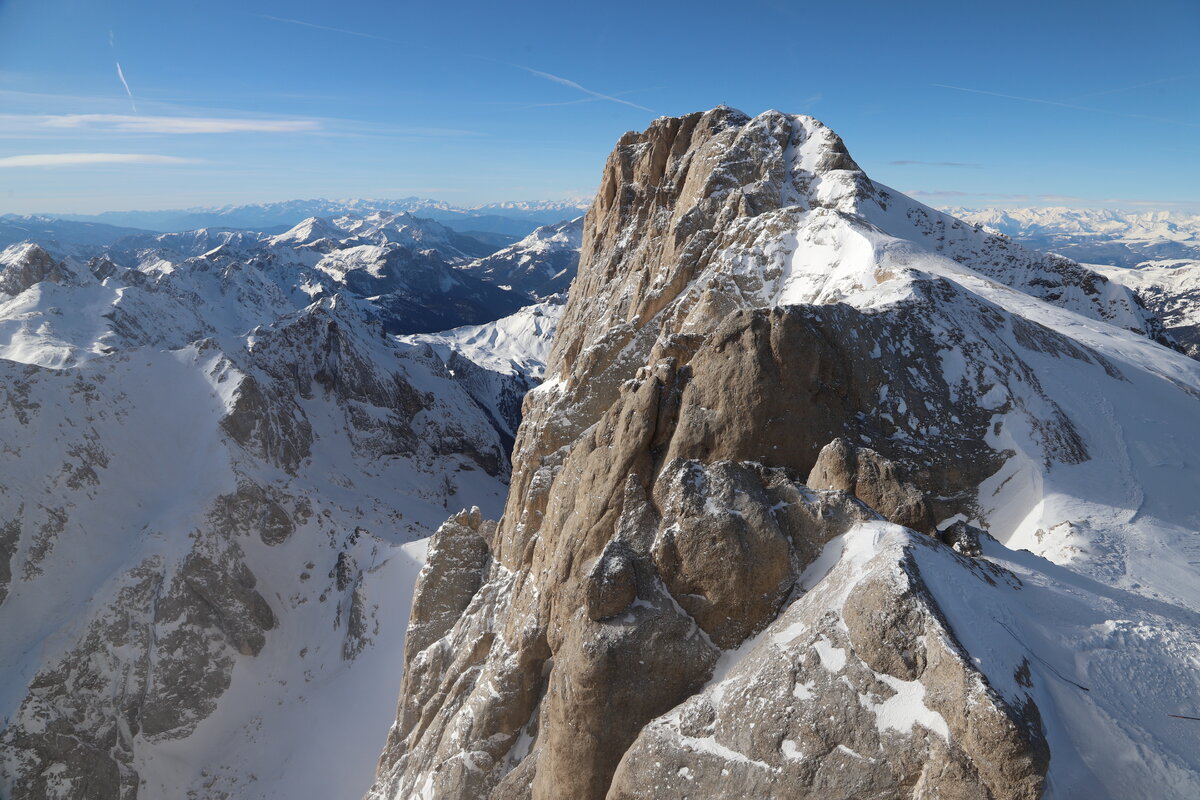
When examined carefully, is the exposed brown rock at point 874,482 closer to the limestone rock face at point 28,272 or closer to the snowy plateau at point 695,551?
the snowy plateau at point 695,551

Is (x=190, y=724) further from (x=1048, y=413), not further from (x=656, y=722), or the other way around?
(x=1048, y=413)

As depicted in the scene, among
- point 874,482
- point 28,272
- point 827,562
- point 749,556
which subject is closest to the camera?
point 827,562

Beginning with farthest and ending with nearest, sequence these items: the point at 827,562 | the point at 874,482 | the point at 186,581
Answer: the point at 186,581 → the point at 874,482 → the point at 827,562

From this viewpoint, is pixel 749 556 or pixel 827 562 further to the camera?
pixel 749 556

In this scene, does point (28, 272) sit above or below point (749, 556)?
below

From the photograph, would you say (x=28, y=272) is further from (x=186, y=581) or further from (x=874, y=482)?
(x=874, y=482)

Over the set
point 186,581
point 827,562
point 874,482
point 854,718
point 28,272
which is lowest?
point 186,581

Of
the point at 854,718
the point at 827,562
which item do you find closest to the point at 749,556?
the point at 827,562

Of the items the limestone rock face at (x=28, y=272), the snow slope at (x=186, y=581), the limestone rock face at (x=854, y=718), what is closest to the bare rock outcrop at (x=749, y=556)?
the limestone rock face at (x=854, y=718)

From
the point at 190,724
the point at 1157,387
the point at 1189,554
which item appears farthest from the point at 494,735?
the point at 190,724
